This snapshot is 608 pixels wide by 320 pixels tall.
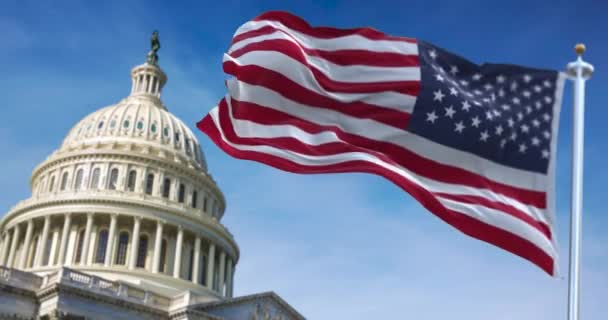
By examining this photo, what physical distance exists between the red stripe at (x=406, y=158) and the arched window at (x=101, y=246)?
60.5 m

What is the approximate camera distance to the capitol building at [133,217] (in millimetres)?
71625

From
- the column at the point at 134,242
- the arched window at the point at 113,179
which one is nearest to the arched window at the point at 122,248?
the column at the point at 134,242

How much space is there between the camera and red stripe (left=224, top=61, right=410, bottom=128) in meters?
14.1

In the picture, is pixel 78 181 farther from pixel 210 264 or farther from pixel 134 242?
pixel 210 264

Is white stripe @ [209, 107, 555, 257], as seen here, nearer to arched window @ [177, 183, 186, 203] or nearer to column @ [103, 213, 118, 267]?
column @ [103, 213, 118, 267]

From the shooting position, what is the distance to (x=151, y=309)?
5709 cm

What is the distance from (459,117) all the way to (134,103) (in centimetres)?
7895

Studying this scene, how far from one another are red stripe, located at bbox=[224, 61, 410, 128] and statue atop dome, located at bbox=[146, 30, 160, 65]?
83.3 m

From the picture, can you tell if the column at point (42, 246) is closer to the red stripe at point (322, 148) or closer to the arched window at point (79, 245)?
the arched window at point (79, 245)

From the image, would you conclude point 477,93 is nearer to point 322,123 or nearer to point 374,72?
point 374,72

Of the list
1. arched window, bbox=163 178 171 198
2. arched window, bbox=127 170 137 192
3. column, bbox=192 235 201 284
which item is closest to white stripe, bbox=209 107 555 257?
column, bbox=192 235 201 284

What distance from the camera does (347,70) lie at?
14734mm

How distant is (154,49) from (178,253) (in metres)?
35.1

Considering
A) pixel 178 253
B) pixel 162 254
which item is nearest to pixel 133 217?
pixel 162 254
